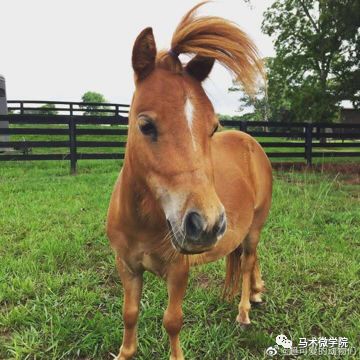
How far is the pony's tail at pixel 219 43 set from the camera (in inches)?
62.2

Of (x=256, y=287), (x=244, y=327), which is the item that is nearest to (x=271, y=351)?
(x=244, y=327)

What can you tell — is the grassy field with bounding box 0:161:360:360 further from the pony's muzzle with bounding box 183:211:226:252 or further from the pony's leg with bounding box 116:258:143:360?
the pony's muzzle with bounding box 183:211:226:252

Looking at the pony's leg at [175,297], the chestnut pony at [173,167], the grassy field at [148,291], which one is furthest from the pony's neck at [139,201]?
the grassy field at [148,291]

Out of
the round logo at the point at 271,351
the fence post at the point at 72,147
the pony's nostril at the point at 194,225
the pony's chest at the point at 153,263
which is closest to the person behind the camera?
the pony's nostril at the point at 194,225

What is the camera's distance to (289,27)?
55.0 ft

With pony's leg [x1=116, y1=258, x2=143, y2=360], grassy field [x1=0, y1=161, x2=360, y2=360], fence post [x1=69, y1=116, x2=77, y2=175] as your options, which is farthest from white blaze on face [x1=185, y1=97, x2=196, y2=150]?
fence post [x1=69, y1=116, x2=77, y2=175]

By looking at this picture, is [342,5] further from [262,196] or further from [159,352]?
[159,352]

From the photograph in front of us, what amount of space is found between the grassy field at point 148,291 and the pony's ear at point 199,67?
173 centimetres

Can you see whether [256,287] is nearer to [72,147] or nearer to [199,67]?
[199,67]

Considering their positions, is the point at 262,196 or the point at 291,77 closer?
the point at 262,196

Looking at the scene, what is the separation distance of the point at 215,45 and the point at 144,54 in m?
0.32

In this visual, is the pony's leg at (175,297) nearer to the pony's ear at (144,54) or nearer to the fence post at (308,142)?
the pony's ear at (144,54)

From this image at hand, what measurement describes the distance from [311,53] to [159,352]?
614 inches

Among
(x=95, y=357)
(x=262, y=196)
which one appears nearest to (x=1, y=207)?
(x=95, y=357)
